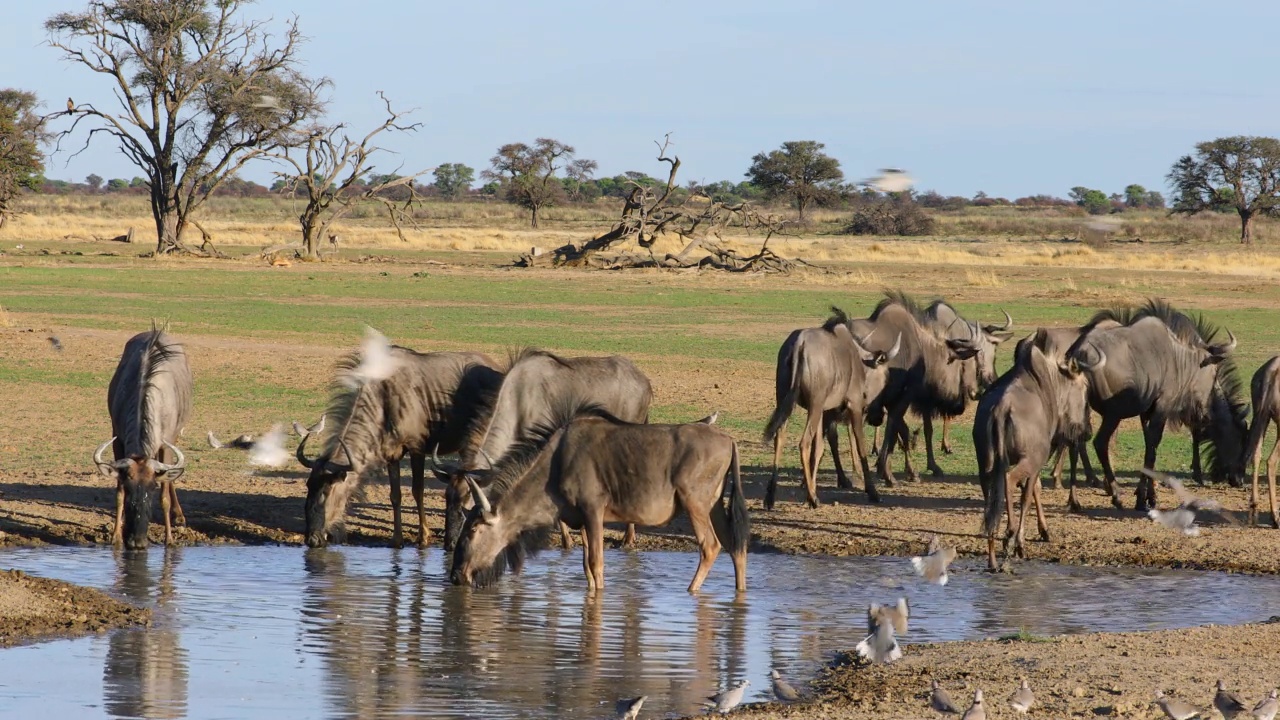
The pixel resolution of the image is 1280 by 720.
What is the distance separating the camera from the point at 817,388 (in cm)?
1256

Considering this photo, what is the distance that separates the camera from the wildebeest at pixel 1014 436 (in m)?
10.2

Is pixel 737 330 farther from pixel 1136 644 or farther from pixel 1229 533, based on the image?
pixel 1136 644

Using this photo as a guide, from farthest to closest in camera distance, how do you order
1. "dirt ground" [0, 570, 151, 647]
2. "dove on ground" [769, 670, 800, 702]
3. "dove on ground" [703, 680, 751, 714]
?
"dirt ground" [0, 570, 151, 647], "dove on ground" [769, 670, 800, 702], "dove on ground" [703, 680, 751, 714]

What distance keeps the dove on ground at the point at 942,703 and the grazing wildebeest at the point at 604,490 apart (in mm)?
2947

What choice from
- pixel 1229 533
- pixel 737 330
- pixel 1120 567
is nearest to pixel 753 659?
pixel 1120 567

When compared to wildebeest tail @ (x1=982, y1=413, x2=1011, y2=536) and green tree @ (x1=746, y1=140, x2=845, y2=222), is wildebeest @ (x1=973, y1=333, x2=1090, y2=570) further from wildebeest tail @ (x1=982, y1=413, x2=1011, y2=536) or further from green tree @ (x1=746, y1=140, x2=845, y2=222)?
green tree @ (x1=746, y1=140, x2=845, y2=222)

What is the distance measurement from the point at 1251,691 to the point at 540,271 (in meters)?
37.9

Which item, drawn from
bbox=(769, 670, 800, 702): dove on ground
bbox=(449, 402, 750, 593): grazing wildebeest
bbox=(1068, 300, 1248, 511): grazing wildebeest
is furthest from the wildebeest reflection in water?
bbox=(1068, 300, 1248, 511): grazing wildebeest

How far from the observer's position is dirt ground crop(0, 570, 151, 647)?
7.92 meters

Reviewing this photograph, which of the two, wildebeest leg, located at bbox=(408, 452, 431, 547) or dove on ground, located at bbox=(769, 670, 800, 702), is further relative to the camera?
wildebeest leg, located at bbox=(408, 452, 431, 547)

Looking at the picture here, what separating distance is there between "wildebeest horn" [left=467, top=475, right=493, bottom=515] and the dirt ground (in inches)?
73.2

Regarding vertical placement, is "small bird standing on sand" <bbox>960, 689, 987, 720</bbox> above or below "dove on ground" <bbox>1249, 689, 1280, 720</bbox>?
below

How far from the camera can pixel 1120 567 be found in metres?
10.4

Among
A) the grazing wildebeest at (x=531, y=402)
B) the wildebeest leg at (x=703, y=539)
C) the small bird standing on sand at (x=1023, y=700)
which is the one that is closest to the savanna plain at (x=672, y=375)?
the small bird standing on sand at (x=1023, y=700)
